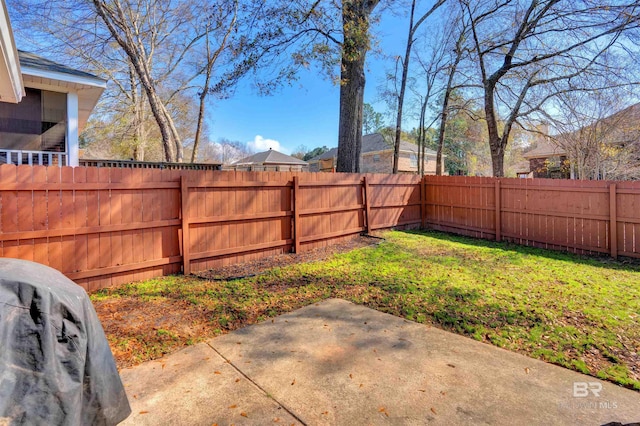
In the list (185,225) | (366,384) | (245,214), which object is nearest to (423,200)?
(245,214)

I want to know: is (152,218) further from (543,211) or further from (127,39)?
(127,39)

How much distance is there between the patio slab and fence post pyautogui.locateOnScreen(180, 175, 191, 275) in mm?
2294

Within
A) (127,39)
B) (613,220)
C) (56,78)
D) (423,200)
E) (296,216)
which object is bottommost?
(613,220)

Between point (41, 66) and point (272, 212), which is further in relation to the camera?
point (41, 66)

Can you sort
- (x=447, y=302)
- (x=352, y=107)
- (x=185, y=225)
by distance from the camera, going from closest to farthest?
(x=447, y=302), (x=185, y=225), (x=352, y=107)

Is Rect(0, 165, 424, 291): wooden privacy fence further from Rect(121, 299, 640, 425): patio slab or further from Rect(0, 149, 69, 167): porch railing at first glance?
Rect(0, 149, 69, 167): porch railing

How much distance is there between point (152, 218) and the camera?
484cm

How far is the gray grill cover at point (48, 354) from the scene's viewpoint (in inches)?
48.1

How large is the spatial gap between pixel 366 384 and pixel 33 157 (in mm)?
8491

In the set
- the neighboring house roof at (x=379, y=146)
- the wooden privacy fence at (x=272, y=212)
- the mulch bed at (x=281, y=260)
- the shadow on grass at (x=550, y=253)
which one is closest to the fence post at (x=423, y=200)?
the shadow on grass at (x=550, y=253)

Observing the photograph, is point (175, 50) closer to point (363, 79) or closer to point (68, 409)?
point (363, 79)

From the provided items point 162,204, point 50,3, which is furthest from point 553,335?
point 50,3

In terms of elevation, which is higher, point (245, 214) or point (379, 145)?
point (379, 145)

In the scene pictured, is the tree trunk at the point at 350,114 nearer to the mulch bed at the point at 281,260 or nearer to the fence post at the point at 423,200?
the mulch bed at the point at 281,260
